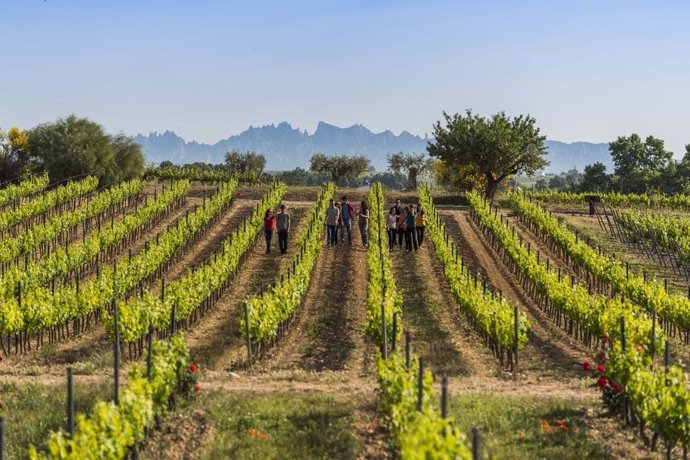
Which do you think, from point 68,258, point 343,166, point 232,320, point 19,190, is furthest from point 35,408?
point 343,166

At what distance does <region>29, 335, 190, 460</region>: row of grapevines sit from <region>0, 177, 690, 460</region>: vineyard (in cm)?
4

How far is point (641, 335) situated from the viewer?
51.7 ft

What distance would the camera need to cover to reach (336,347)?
61.1 ft

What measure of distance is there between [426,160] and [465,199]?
3205 centimetres

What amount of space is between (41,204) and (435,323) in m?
23.4

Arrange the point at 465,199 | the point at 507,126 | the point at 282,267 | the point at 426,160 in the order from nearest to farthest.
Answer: the point at 282,267 < the point at 465,199 < the point at 507,126 < the point at 426,160

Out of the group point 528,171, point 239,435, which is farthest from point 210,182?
point 239,435

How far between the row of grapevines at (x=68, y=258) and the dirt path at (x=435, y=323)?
10.1m

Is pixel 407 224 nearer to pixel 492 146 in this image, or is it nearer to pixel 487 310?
pixel 487 310

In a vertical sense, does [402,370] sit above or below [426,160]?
below

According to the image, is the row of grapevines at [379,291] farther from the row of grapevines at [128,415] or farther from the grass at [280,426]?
the row of grapevines at [128,415]

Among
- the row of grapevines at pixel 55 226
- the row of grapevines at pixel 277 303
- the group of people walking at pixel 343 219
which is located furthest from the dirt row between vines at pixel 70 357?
the group of people walking at pixel 343 219

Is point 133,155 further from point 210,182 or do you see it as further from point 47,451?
point 47,451

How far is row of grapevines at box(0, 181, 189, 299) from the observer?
22969 mm
